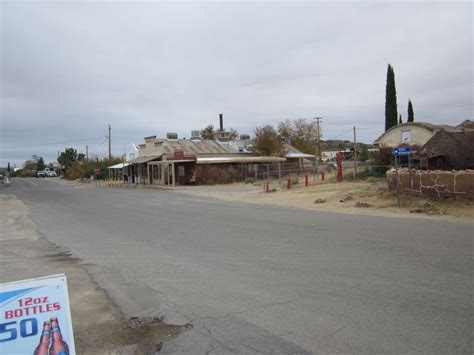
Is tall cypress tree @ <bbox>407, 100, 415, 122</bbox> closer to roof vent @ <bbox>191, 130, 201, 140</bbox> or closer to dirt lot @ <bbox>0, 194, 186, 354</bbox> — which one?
roof vent @ <bbox>191, 130, 201, 140</bbox>

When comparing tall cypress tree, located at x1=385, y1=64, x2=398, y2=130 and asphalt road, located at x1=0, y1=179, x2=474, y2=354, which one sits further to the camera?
tall cypress tree, located at x1=385, y1=64, x2=398, y2=130

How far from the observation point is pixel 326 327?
16.0 ft

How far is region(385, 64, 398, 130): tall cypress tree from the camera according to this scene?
4306 centimetres

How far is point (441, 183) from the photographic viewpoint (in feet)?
55.6

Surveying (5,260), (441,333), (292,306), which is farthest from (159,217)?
(441,333)

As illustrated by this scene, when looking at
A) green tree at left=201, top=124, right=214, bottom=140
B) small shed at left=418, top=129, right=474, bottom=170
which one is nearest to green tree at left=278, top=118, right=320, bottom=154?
green tree at left=201, top=124, right=214, bottom=140

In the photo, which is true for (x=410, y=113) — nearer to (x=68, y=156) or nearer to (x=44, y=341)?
(x=44, y=341)

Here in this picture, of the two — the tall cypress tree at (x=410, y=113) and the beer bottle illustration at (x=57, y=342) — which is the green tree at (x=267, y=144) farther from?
the beer bottle illustration at (x=57, y=342)

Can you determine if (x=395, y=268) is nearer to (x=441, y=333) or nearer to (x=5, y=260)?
(x=441, y=333)

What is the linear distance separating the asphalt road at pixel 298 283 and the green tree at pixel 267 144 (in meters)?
40.4

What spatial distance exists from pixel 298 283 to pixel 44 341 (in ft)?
13.2

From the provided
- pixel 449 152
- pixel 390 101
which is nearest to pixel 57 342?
pixel 449 152

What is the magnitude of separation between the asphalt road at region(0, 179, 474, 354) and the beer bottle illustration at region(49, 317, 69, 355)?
118 cm

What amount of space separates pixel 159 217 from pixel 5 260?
26.2ft
